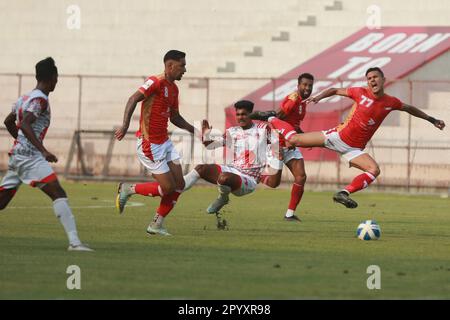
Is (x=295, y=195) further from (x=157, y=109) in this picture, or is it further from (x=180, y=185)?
(x=157, y=109)

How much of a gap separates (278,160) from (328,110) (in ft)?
42.3

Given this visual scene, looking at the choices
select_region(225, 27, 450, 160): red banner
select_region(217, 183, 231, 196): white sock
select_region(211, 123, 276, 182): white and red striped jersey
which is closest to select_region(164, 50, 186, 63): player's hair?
select_region(211, 123, 276, 182): white and red striped jersey

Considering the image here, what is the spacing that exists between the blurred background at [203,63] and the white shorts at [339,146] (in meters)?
13.1

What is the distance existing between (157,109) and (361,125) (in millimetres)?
4108

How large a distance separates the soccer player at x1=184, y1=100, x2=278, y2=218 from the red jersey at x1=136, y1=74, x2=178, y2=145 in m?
0.88

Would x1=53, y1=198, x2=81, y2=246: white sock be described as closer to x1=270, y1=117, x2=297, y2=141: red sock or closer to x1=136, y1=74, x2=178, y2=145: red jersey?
x1=136, y1=74, x2=178, y2=145: red jersey

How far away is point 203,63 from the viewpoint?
39000mm

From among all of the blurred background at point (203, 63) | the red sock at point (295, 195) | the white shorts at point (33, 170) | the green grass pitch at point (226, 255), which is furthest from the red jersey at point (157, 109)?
the blurred background at point (203, 63)

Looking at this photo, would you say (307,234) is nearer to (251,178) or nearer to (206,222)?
(251,178)

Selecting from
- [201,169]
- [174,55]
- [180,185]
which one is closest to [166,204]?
[180,185]

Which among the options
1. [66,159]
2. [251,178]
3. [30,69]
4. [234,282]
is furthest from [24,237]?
[30,69]

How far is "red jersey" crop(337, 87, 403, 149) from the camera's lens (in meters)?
18.0
